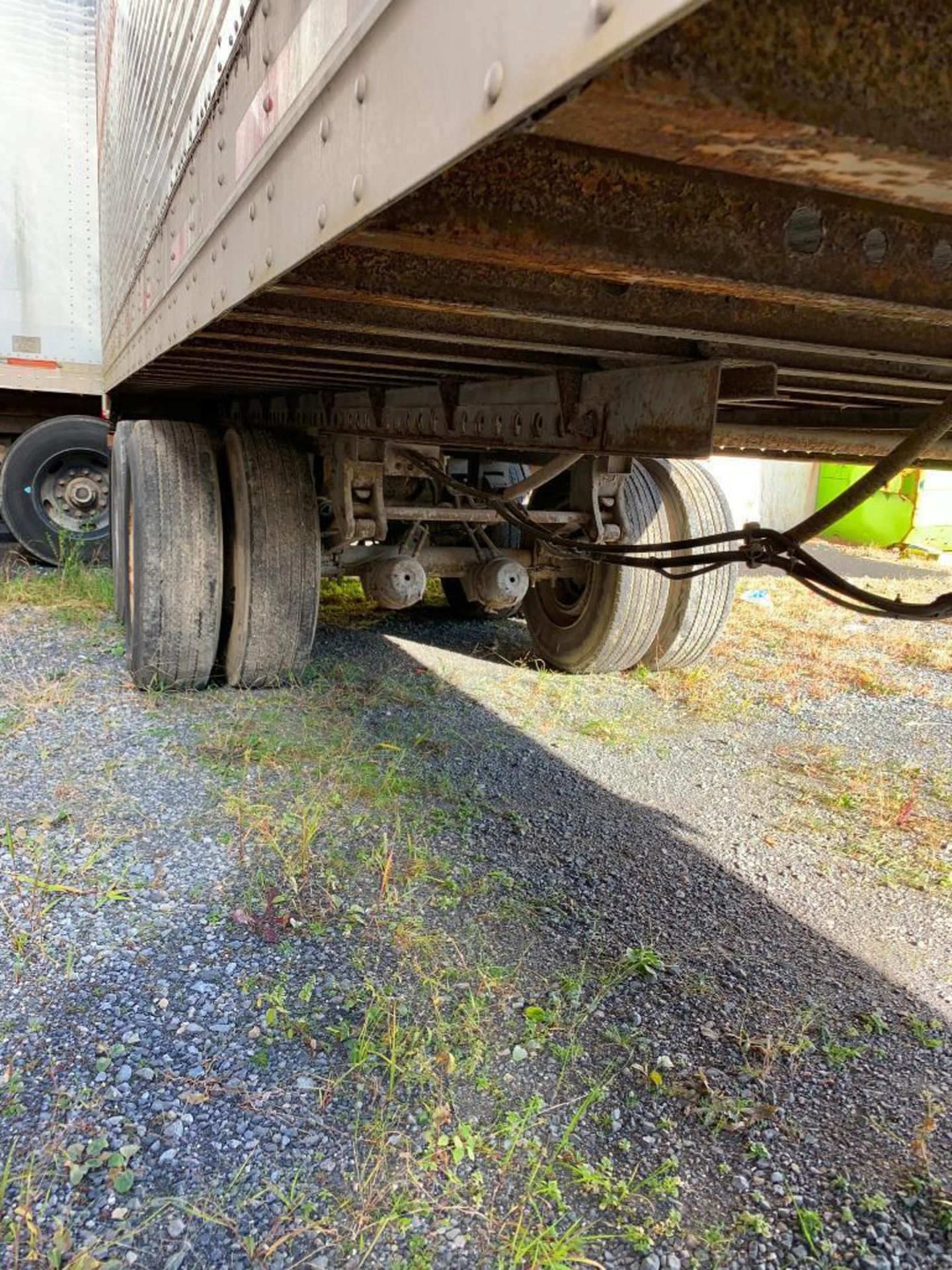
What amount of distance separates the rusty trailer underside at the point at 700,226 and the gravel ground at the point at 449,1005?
4.95ft

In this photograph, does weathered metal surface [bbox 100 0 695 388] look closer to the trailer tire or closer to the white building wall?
the trailer tire

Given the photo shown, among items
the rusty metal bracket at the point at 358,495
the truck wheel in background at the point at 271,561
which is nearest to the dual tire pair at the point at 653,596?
the rusty metal bracket at the point at 358,495

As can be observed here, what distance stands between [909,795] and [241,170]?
135 inches

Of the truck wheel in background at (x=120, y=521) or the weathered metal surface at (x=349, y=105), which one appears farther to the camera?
the truck wheel in background at (x=120, y=521)

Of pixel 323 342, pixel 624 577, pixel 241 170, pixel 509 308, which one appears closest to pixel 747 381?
pixel 509 308

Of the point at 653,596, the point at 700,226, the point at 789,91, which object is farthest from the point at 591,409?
the point at 653,596

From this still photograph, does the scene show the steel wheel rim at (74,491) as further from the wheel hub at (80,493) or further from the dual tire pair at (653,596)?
the dual tire pair at (653,596)

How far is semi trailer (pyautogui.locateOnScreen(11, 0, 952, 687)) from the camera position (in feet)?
2.67

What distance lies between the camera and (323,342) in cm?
221

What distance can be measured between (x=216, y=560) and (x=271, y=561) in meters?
0.25

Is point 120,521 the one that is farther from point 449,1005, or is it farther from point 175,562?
point 449,1005

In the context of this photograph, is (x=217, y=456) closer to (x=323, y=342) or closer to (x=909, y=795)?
(x=323, y=342)

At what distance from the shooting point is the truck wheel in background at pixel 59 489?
735 cm

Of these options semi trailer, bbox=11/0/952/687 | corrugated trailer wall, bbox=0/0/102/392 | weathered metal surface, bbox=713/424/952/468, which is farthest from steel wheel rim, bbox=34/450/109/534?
weathered metal surface, bbox=713/424/952/468
